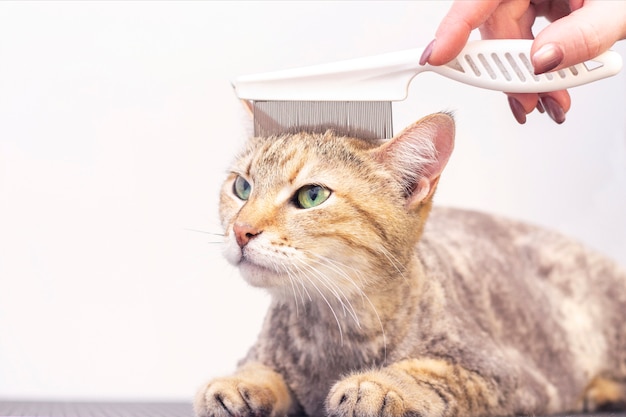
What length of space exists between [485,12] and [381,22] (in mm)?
968

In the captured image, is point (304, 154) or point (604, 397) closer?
point (304, 154)

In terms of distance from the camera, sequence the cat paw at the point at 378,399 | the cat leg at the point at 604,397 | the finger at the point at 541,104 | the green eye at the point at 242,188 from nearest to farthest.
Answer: the cat paw at the point at 378,399
the green eye at the point at 242,188
the finger at the point at 541,104
the cat leg at the point at 604,397

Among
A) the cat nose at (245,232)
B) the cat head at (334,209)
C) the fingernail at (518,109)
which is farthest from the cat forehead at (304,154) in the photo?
the fingernail at (518,109)

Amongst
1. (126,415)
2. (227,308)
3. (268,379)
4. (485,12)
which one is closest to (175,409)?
(126,415)

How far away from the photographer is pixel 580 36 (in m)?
1.25

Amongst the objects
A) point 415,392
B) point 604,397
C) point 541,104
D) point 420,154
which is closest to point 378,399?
point 415,392

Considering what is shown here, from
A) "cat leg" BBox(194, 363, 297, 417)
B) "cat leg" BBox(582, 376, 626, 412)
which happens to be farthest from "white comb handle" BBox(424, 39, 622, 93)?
"cat leg" BBox(582, 376, 626, 412)

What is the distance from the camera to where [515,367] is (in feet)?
4.95

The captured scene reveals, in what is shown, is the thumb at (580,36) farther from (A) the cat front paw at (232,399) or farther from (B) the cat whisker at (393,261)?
(A) the cat front paw at (232,399)

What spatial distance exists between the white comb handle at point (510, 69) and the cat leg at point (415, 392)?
49cm

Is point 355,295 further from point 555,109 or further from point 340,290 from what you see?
point 555,109

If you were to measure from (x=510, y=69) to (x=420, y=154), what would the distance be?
8.0 inches

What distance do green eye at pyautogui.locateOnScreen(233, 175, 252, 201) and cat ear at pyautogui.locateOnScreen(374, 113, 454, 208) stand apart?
0.24 m

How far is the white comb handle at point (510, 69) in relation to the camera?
51.1 inches
